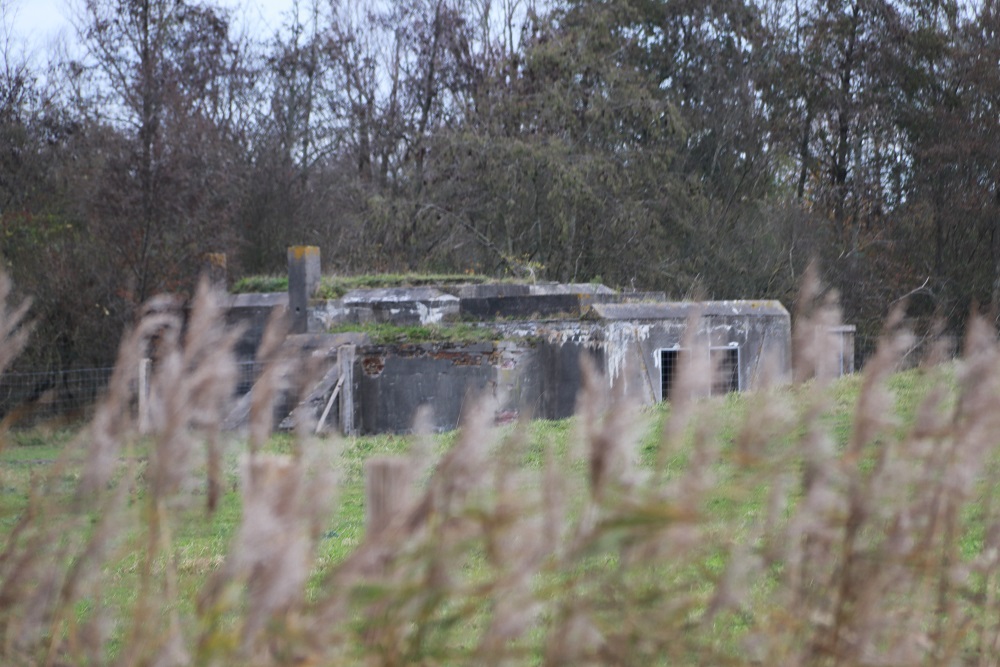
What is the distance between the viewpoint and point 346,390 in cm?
1619

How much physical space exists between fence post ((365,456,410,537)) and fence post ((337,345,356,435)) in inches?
559

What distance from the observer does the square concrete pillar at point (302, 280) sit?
1823 centimetres

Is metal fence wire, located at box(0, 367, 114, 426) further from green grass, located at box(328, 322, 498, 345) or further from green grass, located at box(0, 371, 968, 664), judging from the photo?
green grass, located at box(328, 322, 498, 345)

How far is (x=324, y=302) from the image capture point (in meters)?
18.1

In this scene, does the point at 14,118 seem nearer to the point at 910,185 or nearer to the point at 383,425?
the point at 383,425

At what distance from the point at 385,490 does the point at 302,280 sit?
1678cm

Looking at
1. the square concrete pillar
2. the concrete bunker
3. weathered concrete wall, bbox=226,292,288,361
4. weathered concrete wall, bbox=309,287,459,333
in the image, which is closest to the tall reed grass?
the concrete bunker

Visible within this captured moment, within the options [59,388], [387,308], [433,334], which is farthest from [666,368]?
[59,388]

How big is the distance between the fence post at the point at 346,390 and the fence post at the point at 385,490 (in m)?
14.2

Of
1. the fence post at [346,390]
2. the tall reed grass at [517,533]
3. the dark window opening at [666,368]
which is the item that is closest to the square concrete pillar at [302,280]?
the fence post at [346,390]

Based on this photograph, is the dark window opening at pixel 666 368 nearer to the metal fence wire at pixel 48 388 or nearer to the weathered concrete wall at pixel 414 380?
the weathered concrete wall at pixel 414 380

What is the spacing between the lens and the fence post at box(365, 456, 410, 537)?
1.49 meters

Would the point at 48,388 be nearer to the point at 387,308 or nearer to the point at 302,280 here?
the point at 302,280

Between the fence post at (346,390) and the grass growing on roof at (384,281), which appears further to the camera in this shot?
the grass growing on roof at (384,281)
